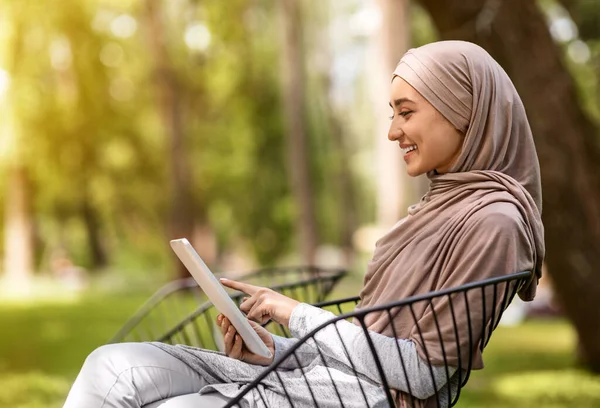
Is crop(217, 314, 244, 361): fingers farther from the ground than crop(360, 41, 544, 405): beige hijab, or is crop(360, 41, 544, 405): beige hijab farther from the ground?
crop(360, 41, 544, 405): beige hijab

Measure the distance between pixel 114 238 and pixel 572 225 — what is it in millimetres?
27621

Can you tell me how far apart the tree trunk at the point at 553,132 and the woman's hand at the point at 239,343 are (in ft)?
12.9

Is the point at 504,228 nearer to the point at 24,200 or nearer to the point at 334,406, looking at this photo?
the point at 334,406

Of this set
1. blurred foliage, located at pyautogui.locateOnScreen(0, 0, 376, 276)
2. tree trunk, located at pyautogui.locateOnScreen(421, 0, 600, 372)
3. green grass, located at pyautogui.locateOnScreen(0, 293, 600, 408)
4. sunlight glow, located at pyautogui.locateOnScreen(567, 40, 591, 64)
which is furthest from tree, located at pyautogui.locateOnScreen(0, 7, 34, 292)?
tree trunk, located at pyautogui.locateOnScreen(421, 0, 600, 372)

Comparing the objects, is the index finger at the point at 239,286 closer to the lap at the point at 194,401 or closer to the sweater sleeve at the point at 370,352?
the sweater sleeve at the point at 370,352

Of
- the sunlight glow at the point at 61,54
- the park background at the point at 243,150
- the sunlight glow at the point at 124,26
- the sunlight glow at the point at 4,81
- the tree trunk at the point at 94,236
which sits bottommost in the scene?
the tree trunk at the point at 94,236

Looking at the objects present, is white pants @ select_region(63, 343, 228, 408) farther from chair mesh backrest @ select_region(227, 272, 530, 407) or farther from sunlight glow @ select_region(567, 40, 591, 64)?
sunlight glow @ select_region(567, 40, 591, 64)

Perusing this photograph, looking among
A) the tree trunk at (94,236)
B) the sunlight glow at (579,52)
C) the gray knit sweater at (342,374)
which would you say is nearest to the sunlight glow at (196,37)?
the tree trunk at (94,236)

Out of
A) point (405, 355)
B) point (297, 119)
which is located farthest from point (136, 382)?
point (297, 119)

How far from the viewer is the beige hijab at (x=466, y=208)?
197 cm

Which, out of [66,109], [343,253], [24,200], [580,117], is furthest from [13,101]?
[580,117]

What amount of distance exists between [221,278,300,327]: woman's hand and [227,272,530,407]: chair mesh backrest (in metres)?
0.09

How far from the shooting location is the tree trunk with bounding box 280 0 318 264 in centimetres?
1570

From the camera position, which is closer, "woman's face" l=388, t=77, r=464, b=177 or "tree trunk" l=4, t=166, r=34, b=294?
"woman's face" l=388, t=77, r=464, b=177
